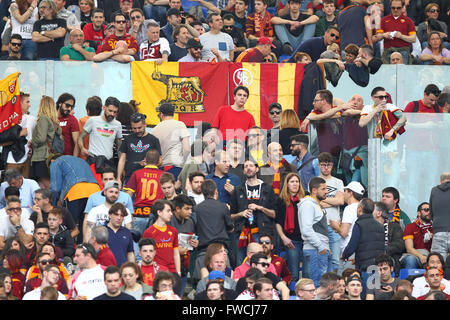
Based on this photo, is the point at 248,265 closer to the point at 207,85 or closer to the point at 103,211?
the point at 103,211

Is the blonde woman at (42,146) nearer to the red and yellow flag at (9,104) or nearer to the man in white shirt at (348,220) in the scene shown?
the red and yellow flag at (9,104)

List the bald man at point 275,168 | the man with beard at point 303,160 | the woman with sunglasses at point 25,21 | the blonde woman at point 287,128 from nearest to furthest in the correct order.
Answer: the bald man at point 275,168 → the man with beard at point 303,160 → the blonde woman at point 287,128 → the woman with sunglasses at point 25,21

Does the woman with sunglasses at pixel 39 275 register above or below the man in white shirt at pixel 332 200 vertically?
below

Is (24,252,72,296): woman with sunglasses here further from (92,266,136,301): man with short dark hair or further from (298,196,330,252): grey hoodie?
(298,196,330,252): grey hoodie

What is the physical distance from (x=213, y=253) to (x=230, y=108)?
409 centimetres

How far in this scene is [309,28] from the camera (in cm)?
2189

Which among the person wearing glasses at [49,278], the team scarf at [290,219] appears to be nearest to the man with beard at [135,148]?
the team scarf at [290,219]

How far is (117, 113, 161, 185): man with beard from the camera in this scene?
57.0 ft

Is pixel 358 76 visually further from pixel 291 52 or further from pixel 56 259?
pixel 56 259

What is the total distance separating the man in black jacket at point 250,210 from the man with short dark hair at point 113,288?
9.39 feet

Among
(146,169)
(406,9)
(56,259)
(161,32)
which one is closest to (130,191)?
(146,169)

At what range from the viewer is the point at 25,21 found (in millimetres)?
20938

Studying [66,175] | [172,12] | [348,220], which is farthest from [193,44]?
[348,220]

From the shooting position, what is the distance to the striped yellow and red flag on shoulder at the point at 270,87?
65.7ft
